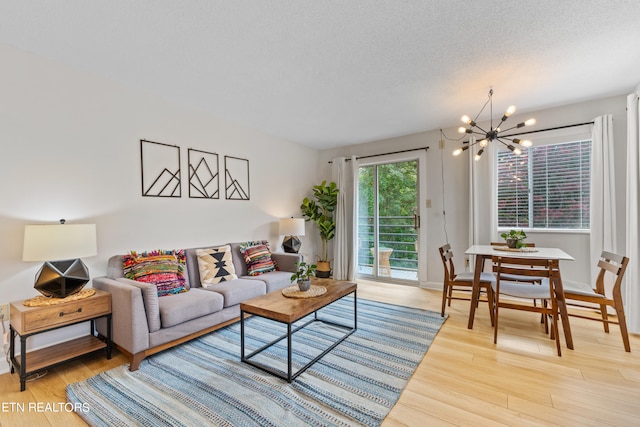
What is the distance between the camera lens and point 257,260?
358 centimetres

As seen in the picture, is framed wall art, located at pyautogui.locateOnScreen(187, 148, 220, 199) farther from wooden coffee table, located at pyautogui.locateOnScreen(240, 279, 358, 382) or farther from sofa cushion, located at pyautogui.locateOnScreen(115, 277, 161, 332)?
wooden coffee table, located at pyautogui.locateOnScreen(240, 279, 358, 382)

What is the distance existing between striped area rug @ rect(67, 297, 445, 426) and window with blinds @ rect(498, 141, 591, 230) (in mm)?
2172

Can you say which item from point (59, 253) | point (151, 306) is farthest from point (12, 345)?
point (151, 306)

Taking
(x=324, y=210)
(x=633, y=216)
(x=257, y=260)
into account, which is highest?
(x=324, y=210)

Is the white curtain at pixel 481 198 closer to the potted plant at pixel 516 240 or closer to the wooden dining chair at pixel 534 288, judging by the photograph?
the potted plant at pixel 516 240

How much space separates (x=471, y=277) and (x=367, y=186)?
246 cm

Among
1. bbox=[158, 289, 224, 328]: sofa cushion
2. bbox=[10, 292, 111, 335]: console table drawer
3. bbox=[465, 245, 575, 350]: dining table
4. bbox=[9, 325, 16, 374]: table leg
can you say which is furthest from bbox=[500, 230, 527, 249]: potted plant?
bbox=[9, 325, 16, 374]: table leg

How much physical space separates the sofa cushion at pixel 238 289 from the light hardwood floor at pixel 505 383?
92 cm

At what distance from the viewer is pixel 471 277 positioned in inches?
119

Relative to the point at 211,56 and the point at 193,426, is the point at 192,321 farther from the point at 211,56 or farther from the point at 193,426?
the point at 211,56

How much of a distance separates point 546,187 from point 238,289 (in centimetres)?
399

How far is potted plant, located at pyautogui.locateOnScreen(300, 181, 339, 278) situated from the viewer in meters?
5.00

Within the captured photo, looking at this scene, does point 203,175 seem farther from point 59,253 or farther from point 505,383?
point 505,383

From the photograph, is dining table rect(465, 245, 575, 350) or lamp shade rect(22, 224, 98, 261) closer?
lamp shade rect(22, 224, 98, 261)
